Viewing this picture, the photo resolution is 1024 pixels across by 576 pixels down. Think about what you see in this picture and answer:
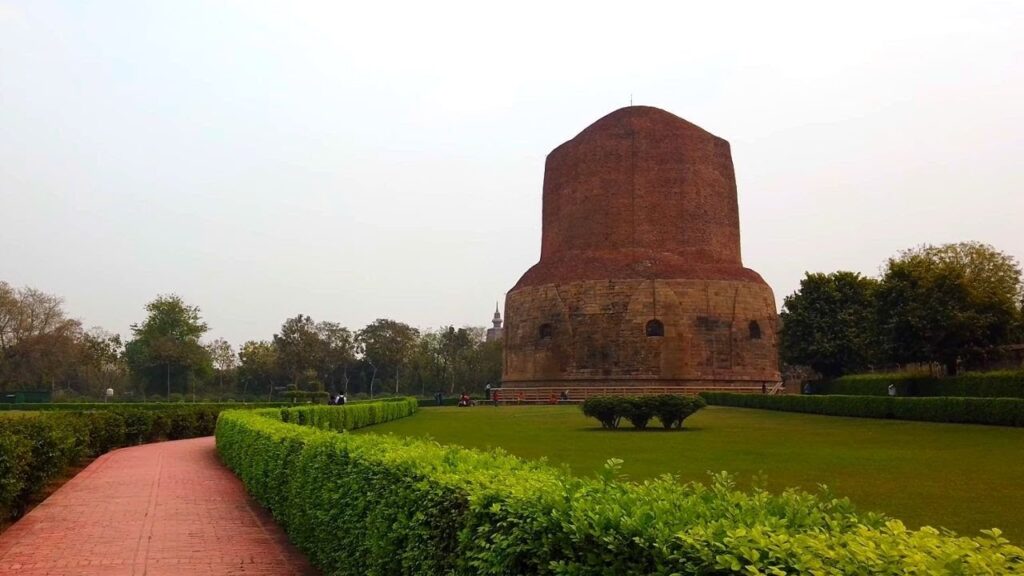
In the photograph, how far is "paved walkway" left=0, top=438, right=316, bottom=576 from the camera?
641 centimetres

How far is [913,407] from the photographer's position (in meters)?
21.0

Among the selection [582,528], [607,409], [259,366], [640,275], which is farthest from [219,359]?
[582,528]

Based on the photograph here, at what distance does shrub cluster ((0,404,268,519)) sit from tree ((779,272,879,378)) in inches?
1105

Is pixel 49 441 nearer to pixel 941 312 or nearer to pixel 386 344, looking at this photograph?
pixel 941 312

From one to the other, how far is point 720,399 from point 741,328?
8856 millimetres

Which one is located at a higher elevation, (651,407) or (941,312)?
(941,312)

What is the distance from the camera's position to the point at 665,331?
39625 mm

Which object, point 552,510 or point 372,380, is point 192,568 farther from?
point 372,380

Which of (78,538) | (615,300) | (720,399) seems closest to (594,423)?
(720,399)

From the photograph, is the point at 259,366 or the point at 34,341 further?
the point at 259,366

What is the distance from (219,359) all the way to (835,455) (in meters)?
66.5

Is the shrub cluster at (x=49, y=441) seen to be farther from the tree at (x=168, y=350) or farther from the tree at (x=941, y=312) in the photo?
the tree at (x=168, y=350)

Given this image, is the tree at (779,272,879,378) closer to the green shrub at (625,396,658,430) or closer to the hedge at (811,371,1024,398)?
the hedge at (811,371,1024,398)

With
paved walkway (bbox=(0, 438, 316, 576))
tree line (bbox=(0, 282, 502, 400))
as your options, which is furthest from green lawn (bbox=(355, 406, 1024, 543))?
tree line (bbox=(0, 282, 502, 400))
